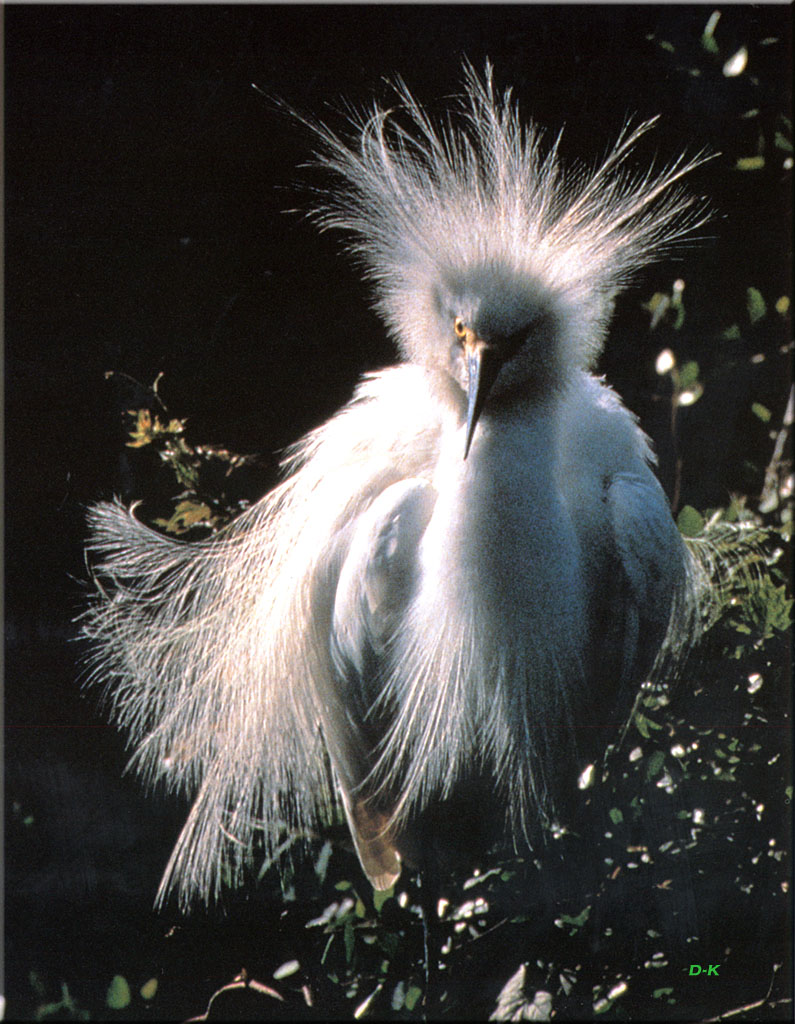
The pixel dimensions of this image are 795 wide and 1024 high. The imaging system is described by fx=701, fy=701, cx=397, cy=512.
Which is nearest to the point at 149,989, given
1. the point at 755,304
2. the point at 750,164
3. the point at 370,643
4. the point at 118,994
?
the point at 118,994

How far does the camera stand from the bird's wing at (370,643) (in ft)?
2.87

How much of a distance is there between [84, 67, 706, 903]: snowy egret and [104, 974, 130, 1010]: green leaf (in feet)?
0.49

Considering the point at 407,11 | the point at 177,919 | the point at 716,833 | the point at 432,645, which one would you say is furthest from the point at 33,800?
the point at 407,11

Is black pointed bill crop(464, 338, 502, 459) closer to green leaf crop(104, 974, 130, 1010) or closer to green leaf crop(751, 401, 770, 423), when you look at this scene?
green leaf crop(751, 401, 770, 423)

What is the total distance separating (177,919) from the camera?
0.99m

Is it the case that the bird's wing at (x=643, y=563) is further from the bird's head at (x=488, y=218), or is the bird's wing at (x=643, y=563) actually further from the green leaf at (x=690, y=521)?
the bird's head at (x=488, y=218)

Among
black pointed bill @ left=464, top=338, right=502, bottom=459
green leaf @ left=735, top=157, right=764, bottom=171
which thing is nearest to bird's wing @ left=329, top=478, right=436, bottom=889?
black pointed bill @ left=464, top=338, right=502, bottom=459

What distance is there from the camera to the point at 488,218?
886 millimetres

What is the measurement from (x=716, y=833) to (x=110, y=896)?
869 millimetres

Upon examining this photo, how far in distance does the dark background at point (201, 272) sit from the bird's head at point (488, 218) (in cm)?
3

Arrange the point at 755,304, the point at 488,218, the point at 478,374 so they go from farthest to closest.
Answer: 1. the point at 755,304
2. the point at 488,218
3. the point at 478,374

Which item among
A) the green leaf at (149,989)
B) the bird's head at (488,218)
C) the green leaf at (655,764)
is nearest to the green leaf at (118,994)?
the green leaf at (149,989)

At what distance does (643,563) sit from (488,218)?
483 millimetres

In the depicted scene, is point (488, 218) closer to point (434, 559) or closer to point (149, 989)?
point (434, 559)
